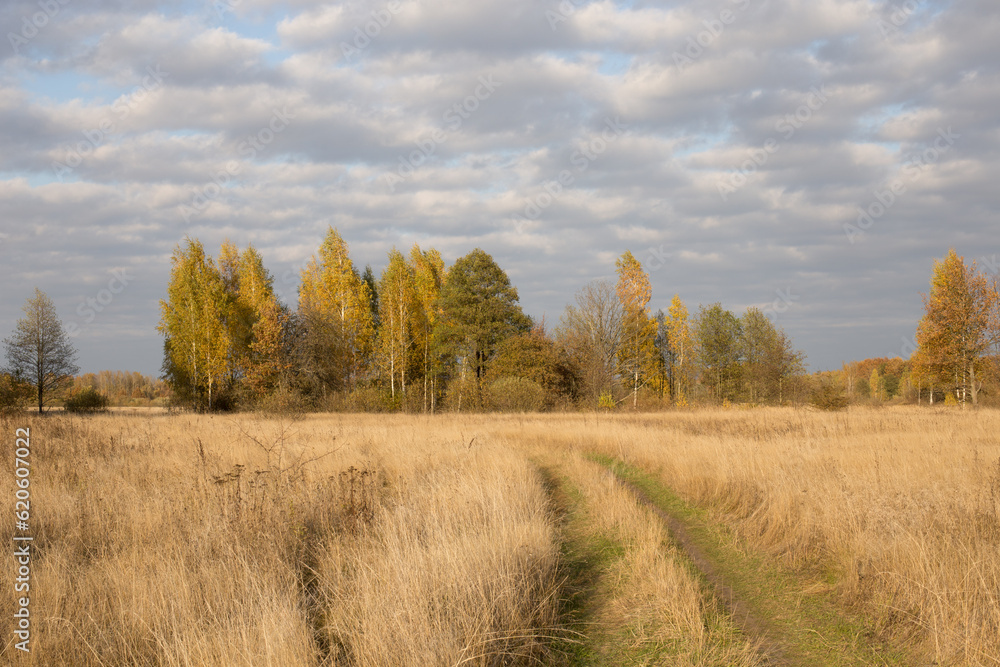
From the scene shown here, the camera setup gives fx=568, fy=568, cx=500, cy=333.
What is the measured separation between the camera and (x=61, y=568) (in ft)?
18.4

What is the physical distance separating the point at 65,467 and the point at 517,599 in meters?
10.2

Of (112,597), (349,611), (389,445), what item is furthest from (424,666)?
(389,445)

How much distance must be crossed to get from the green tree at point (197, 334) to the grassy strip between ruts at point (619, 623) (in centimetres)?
4121

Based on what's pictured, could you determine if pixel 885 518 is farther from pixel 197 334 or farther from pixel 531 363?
pixel 197 334

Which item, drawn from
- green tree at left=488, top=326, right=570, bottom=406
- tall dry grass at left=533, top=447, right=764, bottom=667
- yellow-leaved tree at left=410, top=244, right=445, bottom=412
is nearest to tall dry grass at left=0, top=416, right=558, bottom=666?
tall dry grass at left=533, top=447, right=764, bottom=667

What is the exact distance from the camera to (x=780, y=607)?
5.78m

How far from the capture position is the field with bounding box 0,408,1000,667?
4348 millimetres

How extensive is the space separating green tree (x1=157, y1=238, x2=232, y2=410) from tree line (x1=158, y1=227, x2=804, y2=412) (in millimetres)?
86

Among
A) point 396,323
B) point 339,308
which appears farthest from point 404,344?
point 339,308

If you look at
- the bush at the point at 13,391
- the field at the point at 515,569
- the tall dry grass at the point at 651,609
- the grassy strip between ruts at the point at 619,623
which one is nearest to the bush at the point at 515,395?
the field at the point at 515,569

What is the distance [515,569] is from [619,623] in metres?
1.07

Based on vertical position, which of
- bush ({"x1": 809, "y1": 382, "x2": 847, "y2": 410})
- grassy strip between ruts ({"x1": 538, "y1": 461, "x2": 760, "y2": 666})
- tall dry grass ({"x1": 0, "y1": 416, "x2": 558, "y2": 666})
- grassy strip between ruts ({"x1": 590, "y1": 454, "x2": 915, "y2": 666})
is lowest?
bush ({"x1": 809, "y1": 382, "x2": 847, "y2": 410})

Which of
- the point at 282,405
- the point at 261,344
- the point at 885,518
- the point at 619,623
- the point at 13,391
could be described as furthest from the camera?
the point at 261,344

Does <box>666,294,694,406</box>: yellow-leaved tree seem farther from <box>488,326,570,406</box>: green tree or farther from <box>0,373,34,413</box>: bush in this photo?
<box>0,373,34,413</box>: bush
